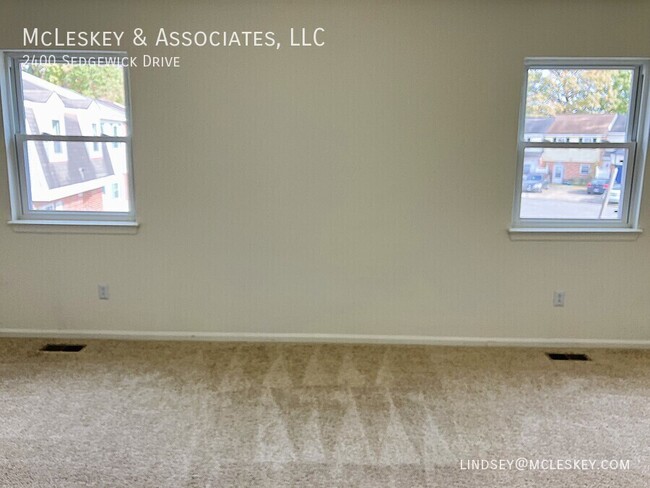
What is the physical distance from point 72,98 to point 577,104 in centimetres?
334

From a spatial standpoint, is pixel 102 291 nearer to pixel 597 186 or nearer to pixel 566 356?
pixel 566 356

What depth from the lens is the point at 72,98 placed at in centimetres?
322

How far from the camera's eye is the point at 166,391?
268cm

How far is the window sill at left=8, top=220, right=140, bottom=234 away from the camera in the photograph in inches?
129

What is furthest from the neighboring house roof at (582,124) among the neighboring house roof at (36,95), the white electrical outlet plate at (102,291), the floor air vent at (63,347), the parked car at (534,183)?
the floor air vent at (63,347)

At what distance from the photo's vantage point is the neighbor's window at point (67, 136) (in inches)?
125

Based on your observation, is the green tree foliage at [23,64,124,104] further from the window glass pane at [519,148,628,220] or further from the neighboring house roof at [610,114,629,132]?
the neighboring house roof at [610,114,629,132]

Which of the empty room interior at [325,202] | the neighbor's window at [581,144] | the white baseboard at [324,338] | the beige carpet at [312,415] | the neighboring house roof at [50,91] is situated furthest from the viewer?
the white baseboard at [324,338]

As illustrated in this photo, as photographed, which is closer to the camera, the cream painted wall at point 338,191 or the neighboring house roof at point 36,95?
the cream painted wall at point 338,191

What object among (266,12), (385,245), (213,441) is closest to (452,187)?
(385,245)

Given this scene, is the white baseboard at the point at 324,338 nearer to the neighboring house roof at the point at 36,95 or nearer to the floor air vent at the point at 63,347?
the floor air vent at the point at 63,347

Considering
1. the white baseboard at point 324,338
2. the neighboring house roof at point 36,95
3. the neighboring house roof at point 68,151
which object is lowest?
the white baseboard at point 324,338

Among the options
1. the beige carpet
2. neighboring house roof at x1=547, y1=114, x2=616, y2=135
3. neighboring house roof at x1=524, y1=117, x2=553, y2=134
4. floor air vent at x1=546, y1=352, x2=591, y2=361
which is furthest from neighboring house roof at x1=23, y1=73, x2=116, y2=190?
floor air vent at x1=546, y1=352, x2=591, y2=361

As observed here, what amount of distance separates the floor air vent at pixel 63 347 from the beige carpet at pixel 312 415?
0.09 metres
